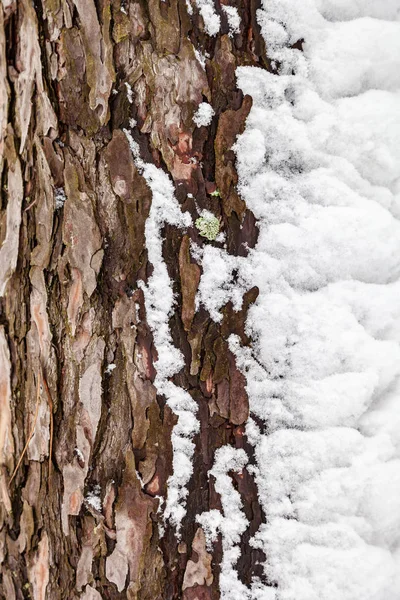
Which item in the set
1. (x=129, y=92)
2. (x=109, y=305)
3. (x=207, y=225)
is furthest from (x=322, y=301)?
(x=129, y=92)

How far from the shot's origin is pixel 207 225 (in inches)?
33.3

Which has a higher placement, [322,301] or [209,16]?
[209,16]

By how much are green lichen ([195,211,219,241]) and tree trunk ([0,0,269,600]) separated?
0.01 metres

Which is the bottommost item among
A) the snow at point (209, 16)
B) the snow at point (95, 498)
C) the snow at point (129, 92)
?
the snow at point (95, 498)

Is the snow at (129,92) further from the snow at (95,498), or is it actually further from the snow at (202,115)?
the snow at (95,498)

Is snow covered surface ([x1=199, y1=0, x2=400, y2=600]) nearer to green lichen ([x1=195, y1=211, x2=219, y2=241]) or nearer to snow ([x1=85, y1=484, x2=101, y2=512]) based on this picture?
green lichen ([x1=195, y1=211, x2=219, y2=241])

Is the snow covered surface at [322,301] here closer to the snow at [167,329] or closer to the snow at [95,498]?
the snow at [167,329]

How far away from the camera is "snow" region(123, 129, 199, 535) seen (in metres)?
0.82

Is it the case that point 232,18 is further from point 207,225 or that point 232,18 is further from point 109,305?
point 109,305

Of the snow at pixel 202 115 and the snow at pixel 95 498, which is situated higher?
the snow at pixel 202 115

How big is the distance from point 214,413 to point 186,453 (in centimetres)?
8

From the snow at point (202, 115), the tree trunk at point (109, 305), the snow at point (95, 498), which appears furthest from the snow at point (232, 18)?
the snow at point (95, 498)

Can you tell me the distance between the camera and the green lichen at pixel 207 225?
33.2 inches

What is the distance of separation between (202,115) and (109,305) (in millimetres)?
354
